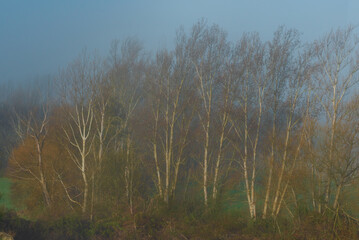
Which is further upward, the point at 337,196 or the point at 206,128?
the point at 206,128

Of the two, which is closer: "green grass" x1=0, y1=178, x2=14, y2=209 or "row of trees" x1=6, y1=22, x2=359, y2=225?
"row of trees" x1=6, y1=22, x2=359, y2=225

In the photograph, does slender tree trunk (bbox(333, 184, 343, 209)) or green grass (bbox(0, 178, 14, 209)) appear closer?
slender tree trunk (bbox(333, 184, 343, 209))

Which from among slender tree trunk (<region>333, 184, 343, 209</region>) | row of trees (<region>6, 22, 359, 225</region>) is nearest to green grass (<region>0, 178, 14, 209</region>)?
row of trees (<region>6, 22, 359, 225</region>)

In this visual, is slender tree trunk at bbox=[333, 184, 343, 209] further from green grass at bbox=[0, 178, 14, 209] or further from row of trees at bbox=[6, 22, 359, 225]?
green grass at bbox=[0, 178, 14, 209]

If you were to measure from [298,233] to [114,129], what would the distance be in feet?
35.9

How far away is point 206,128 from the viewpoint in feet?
58.4

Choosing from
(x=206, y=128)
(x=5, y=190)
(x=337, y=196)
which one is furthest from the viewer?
(x=5, y=190)

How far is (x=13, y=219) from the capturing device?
1194 cm

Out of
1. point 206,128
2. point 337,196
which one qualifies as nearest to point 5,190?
point 206,128

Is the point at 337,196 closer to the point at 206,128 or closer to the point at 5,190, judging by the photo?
the point at 206,128

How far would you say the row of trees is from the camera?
1304 cm

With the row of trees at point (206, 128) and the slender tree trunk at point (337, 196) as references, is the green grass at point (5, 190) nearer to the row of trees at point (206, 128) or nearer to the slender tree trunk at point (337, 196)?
the row of trees at point (206, 128)

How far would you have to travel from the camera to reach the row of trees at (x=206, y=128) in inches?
513

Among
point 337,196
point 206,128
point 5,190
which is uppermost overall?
point 206,128
